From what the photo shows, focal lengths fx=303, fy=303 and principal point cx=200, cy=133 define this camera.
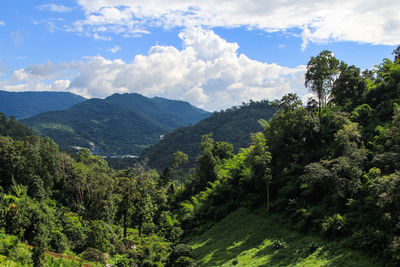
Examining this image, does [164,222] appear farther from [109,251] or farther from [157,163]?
[157,163]

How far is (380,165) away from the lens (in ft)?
78.6

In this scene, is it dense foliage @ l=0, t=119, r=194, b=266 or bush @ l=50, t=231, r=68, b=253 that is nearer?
dense foliage @ l=0, t=119, r=194, b=266

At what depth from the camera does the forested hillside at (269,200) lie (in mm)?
20281

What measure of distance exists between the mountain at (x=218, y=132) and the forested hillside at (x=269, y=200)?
9239 centimetres

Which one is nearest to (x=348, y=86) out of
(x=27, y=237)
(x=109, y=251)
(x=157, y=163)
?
(x=109, y=251)

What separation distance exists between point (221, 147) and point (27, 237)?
3307 cm

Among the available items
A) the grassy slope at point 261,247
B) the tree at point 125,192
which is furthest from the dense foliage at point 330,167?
the tree at point 125,192

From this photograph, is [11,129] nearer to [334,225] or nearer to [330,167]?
[330,167]

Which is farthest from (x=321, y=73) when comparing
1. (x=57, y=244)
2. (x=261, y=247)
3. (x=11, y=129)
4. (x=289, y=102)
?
(x=11, y=129)

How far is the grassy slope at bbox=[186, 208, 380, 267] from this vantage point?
19.9 metres

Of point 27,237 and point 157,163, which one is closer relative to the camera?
point 27,237

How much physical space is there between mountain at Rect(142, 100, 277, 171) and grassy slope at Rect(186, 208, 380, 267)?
321ft

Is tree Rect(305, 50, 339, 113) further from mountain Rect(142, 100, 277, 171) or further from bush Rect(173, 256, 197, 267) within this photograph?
mountain Rect(142, 100, 277, 171)

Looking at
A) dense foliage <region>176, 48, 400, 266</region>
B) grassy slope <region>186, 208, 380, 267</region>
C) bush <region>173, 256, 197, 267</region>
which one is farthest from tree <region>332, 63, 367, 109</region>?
bush <region>173, 256, 197, 267</region>
